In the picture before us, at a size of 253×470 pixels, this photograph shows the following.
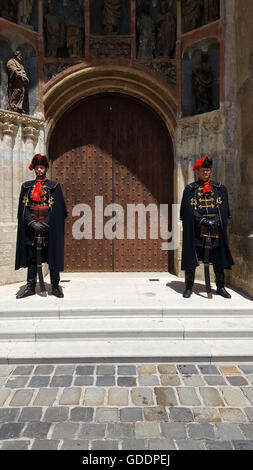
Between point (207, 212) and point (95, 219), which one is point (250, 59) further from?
point (95, 219)

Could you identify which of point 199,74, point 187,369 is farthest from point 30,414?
point 199,74

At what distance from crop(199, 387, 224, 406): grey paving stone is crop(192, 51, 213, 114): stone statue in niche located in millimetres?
4904

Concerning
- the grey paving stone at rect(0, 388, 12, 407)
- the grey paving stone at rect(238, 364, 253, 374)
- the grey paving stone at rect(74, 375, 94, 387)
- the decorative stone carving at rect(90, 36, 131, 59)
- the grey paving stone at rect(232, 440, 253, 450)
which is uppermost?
the decorative stone carving at rect(90, 36, 131, 59)

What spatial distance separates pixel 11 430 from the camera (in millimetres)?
2328

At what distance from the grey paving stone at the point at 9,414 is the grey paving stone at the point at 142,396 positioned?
0.95 m

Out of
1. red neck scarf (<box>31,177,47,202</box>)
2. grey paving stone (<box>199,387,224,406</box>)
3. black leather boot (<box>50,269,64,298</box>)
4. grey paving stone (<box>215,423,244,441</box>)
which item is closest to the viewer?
grey paving stone (<box>215,423,244,441</box>)

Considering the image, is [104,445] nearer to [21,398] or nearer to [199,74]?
[21,398]

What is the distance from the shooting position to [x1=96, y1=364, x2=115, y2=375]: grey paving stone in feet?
10.4

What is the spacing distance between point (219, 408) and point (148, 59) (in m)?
6.07

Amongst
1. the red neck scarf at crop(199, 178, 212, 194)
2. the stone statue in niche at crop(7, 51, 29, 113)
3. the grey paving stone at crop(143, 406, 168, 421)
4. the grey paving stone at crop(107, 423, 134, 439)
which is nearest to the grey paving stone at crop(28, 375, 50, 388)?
the grey paving stone at crop(107, 423, 134, 439)

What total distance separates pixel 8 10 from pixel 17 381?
6.20 meters

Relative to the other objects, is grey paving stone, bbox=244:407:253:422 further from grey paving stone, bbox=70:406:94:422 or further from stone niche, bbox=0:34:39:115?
stone niche, bbox=0:34:39:115
